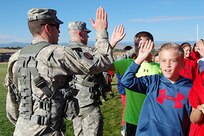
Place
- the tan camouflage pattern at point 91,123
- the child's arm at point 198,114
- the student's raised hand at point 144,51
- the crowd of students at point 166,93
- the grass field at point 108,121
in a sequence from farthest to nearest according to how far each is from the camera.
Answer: the grass field at point 108,121 < the tan camouflage pattern at point 91,123 < the student's raised hand at point 144,51 < the crowd of students at point 166,93 < the child's arm at point 198,114

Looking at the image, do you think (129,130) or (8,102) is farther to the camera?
(129,130)

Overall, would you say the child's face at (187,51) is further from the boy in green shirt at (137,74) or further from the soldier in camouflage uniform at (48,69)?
the soldier in camouflage uniform at (48,69)

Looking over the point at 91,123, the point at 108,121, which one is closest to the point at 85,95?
the point at 91,123

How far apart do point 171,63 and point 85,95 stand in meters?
2.11

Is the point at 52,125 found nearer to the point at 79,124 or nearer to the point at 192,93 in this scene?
the point at 192,93

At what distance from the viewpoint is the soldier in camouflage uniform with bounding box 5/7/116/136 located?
3.23m

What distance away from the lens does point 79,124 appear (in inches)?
211

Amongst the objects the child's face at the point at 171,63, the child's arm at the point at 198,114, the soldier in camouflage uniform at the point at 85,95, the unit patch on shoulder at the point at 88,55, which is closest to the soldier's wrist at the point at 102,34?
the unit patch on shoulder at the point at 88,55

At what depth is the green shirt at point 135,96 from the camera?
4492mm

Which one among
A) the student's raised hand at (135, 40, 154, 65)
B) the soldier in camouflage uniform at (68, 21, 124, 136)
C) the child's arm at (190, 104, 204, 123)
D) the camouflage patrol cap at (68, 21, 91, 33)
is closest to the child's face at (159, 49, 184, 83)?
the student's raised hand at (135, 40, 154, 65)

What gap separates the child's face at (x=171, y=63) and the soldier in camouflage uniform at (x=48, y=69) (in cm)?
57

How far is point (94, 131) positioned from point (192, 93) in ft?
7.47

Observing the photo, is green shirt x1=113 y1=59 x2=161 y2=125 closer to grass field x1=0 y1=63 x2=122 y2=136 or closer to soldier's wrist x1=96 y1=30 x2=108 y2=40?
soldier's wrist x1=96 y1=30 x2=108 y2=40

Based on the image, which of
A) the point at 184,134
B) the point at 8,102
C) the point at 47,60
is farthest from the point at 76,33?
the point at 184,134
